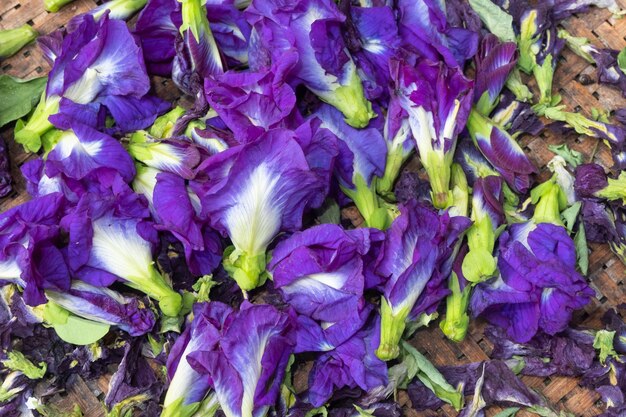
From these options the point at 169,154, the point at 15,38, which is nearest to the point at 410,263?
the point at 169,154

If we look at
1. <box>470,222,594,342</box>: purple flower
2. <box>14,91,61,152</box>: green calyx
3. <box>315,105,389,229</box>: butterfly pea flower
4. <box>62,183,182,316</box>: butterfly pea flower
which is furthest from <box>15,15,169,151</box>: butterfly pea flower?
<box>470,222,594,342</box>: purple flower

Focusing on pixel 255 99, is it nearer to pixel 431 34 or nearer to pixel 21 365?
pixel 431 34

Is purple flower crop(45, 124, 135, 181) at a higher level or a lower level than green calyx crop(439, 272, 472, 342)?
higher

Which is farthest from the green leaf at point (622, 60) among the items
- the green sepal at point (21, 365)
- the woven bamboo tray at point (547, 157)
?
the green sepal at point (21, 365)

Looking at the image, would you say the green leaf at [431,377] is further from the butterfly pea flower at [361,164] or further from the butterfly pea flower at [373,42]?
the butterfly pea flower at [373,42]

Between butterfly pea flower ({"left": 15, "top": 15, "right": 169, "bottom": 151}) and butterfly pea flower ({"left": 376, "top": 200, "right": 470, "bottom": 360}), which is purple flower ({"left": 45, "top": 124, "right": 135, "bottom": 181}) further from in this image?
butterfly pea flower ({"left": 376, "top": 200, "right": 470, "bottom": 360})

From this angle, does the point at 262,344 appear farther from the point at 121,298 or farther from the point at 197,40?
the point at 197,40

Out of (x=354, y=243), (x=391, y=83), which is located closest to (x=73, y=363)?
(x=354, y=243)
